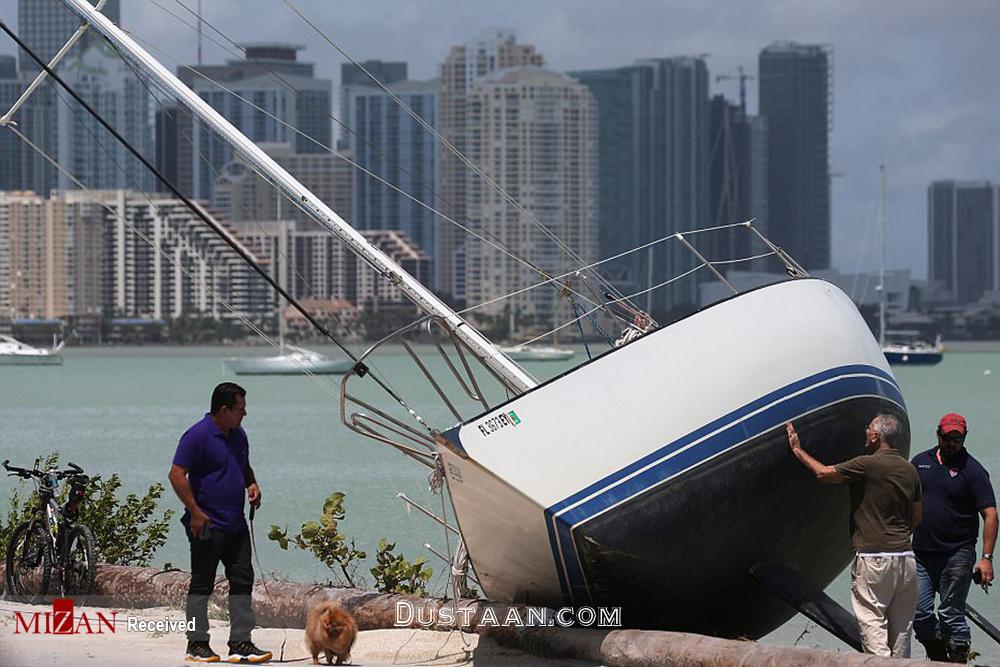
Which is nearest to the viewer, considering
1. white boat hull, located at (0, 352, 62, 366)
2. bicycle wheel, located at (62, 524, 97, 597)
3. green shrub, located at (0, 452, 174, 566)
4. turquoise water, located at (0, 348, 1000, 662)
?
bicycle wheel, located at (62, 524, 97, 597)

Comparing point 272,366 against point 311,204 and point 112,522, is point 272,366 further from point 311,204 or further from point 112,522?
point 311,204

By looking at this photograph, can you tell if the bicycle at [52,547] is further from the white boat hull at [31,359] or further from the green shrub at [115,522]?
the white boat hull at [31,359]

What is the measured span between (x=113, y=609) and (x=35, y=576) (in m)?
0.61

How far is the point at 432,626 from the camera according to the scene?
394 inches

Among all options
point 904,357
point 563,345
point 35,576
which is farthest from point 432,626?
point 563,345

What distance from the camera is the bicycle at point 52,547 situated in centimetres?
1077

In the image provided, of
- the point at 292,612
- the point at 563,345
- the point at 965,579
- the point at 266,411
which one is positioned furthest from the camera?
the point at 563,345

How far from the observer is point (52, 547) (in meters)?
10.8

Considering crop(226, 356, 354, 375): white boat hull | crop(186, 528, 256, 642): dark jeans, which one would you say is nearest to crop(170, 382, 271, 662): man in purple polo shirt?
crop(186, 528, 256, 642): dark jeans

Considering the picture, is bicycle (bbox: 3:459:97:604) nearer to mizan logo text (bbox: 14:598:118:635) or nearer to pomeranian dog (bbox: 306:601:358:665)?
mizan logo text (bbox: 14:598:118:635)

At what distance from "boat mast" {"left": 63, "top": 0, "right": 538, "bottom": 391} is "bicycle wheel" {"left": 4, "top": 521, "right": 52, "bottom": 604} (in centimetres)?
265

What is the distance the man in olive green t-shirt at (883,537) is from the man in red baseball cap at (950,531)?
38 centimetres

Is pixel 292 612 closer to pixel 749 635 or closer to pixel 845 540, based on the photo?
pixel 749 635

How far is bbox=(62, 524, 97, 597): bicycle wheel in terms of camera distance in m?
10.7
